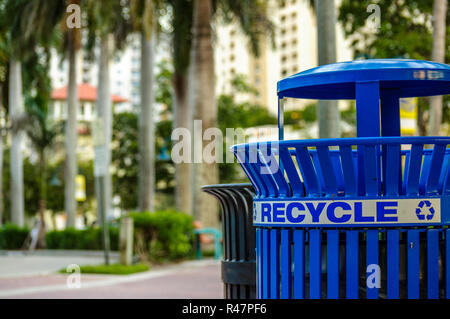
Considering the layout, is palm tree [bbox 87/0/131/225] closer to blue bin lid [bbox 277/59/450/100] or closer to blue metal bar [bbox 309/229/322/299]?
blue bin lid [bbox 277/59/450/100]

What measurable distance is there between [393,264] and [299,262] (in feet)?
1.59

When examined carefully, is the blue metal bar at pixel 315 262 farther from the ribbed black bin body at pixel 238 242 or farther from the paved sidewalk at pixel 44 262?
the paved sidewalk at pixel 44 262

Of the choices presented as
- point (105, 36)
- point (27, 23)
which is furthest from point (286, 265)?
point (27, 23)

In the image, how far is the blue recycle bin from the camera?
12.8ft

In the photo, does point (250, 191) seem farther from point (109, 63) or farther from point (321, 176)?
point (109, 63)

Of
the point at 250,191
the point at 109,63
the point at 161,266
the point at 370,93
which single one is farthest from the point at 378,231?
the point at 109,63

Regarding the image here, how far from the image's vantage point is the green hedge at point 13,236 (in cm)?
2836

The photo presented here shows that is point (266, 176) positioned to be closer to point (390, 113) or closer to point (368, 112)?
point (368, 112)

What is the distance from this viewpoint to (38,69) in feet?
106

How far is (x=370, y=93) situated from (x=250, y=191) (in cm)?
142

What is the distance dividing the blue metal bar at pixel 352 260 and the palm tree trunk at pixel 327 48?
568cm

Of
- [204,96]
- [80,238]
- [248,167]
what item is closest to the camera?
[248,167]

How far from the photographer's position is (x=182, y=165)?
24.1 m

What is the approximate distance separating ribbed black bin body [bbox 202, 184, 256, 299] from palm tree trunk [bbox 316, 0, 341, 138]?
415 centimetres
